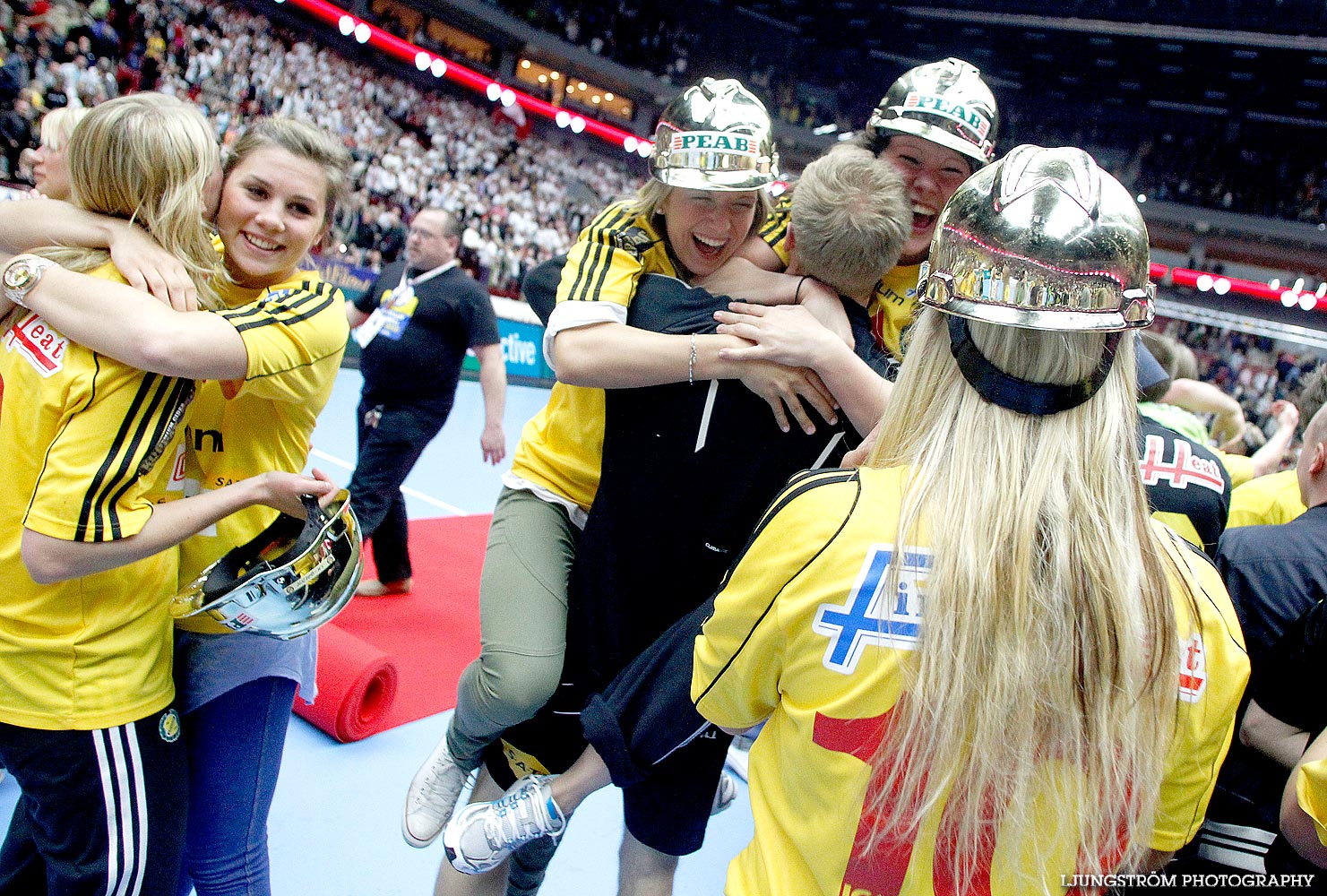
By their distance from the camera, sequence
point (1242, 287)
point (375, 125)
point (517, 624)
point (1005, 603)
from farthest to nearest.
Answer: point (1242, 287)
point (375, 125)
point (517, 624)
point (1005, 603)

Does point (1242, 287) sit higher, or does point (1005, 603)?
point (1242, 287)

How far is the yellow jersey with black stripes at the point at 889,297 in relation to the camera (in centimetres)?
200

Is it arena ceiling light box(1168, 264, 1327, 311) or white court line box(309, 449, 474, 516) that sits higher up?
arena ceiling light box(1168, 264, 1327, 311)

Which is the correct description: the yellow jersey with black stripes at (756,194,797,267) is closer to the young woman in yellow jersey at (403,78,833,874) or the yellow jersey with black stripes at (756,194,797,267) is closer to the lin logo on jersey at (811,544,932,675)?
the young woman in yellow jersey at (403,78,833,874)

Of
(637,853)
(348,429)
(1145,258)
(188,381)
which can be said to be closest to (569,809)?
(637,853)

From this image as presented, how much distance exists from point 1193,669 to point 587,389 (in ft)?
4.30

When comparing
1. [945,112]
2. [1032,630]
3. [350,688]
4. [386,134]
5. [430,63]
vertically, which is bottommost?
[350,688]

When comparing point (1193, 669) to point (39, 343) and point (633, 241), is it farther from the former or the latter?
point (39, 343)

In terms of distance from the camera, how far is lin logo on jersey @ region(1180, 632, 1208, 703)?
3.76ft

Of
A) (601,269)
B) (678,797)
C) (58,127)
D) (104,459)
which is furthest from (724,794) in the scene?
(58,127)

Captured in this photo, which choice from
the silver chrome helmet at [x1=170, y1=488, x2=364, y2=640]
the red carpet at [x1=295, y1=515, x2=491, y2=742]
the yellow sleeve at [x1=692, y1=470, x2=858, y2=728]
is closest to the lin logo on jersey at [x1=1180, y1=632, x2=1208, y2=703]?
the yellow sleeve at [x1=692, y1=470, x2=858, y2=728]

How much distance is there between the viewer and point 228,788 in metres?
1.83

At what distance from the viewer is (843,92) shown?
1209 inches

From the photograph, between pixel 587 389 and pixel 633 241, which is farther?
pixel 587 389
